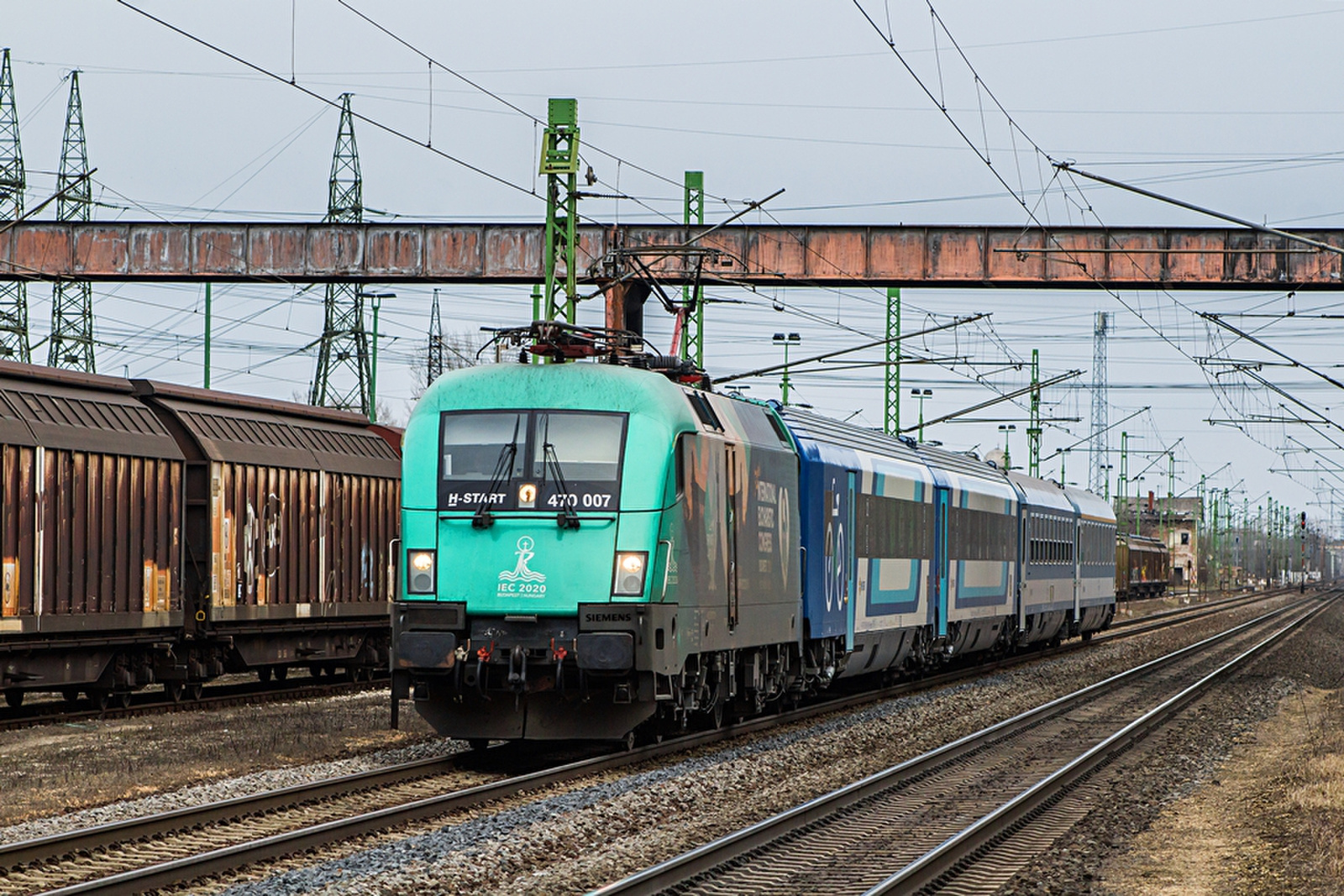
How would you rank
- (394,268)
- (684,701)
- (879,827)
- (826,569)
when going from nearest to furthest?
(879,827)
(684,701)
(826,569)
(394,268)

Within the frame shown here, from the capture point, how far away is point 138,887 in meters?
9.12

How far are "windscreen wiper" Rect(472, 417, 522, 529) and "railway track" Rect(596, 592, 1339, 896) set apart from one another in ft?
12.6

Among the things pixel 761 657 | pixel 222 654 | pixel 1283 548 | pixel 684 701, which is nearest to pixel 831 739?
pixel 761 657

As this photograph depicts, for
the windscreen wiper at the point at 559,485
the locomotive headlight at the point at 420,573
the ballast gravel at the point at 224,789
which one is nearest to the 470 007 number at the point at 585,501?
the windscreen wiper at the point at 559,485

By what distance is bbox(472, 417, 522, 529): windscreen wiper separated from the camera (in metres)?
14.4

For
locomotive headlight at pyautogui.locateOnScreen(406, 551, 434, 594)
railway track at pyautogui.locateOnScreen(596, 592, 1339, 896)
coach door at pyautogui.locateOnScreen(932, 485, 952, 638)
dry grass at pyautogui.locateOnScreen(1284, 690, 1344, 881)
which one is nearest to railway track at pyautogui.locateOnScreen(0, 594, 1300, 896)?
locomotive headlight at pyautogui.locateOnScreen(406, 551, 434, 594)

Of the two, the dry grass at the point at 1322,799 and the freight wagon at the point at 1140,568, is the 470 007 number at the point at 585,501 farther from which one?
the freight wagon at the point at 1140,568

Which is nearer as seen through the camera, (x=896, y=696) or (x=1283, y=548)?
(x=896, y=696)

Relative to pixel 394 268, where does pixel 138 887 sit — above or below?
below

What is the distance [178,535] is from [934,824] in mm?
12034

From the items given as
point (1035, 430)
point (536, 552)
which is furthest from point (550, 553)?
point (1035, 430)

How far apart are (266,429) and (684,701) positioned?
33.4 ft

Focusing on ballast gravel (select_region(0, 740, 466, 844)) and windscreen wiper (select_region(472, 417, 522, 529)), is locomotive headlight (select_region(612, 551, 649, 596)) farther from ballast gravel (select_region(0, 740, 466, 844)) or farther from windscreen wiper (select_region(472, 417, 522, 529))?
ballast gravel (select_region(0, 740, 466, 844))

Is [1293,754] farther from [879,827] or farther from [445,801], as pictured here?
[445,801]
